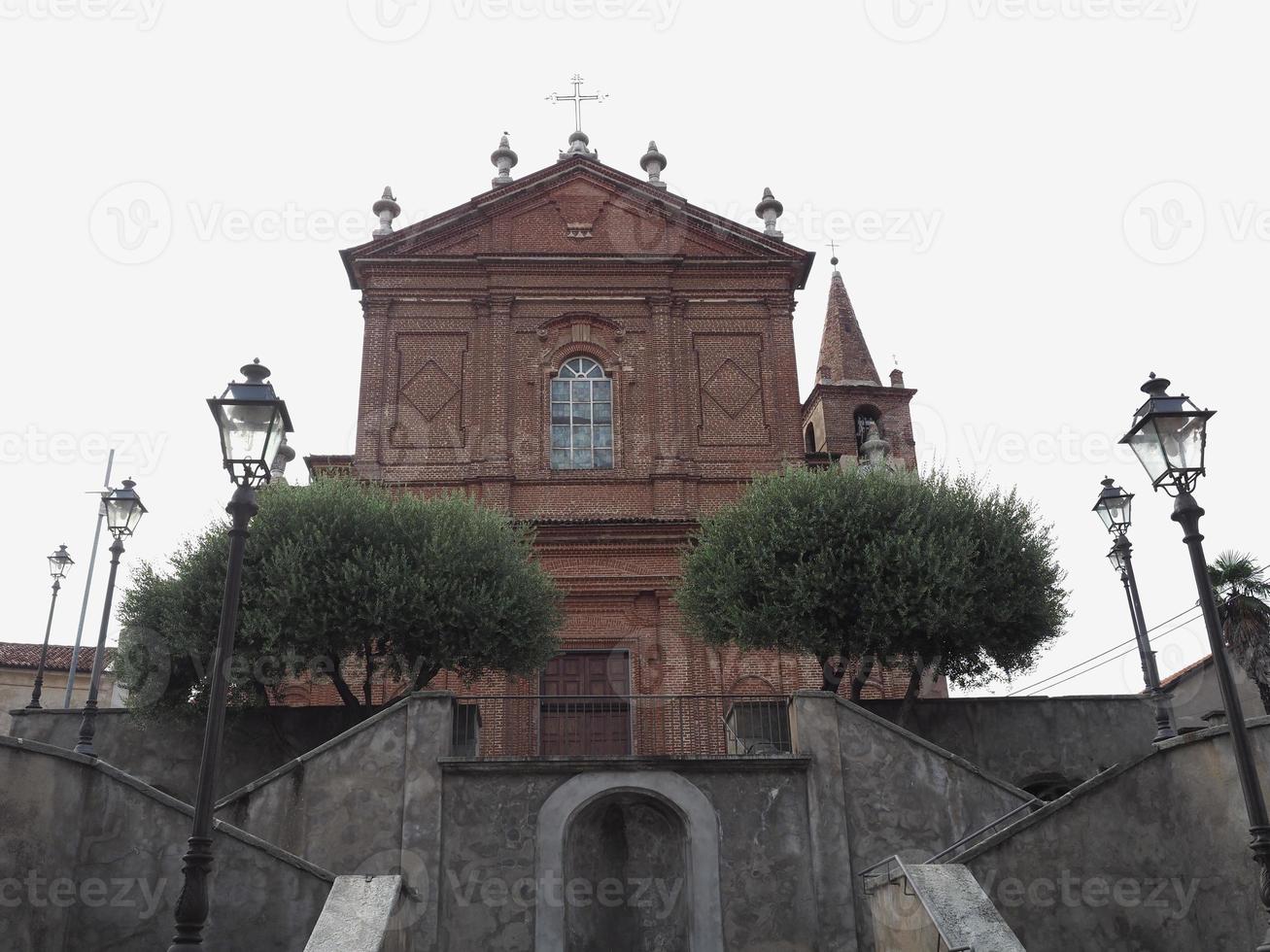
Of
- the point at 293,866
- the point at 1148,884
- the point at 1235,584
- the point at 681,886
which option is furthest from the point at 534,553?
the point at 1235,584

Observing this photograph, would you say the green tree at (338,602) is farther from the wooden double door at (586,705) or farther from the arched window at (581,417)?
the arched window at (581,417)

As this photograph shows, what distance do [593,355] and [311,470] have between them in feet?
20.4

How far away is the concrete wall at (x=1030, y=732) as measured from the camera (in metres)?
16.6

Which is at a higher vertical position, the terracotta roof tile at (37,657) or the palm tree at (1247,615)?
the terracotta roof tile at (37,657)

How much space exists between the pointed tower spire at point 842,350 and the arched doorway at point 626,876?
19.2 metres

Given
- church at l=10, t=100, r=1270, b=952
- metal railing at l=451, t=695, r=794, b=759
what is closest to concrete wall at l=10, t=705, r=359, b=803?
church at l=10, t=100, r=1270, b=952

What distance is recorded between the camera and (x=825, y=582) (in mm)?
16344

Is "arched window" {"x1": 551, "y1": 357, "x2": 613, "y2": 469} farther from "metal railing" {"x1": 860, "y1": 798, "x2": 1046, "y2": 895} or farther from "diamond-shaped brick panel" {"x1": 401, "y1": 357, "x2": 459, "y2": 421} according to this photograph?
"metal railing" {"x1": 860, "y1": 798, "x2": 1046, "y2": 895}

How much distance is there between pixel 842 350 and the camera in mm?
32938

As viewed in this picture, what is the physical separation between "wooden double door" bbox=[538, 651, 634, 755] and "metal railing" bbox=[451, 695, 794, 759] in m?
0.02

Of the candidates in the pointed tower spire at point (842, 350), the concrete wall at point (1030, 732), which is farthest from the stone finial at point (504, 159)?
the concrete wall at point (1030, 732)

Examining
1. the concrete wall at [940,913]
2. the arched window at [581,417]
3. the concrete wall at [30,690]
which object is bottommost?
the concrete wall at [940,913]

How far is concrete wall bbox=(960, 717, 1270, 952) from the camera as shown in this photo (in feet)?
37.3

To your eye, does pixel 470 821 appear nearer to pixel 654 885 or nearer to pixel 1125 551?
pixel 654 885
